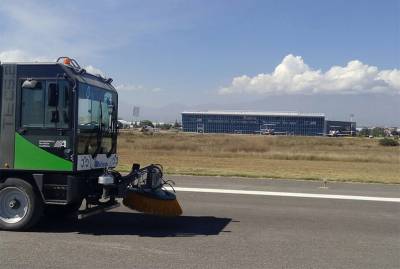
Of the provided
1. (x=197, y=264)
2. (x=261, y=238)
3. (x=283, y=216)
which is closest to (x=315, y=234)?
(x=261, y=238)

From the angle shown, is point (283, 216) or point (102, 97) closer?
point (102, 97)

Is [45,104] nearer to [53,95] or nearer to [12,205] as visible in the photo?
[53,95]

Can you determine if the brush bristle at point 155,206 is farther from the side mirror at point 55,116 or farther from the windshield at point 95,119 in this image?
the side mirror at point 55,116

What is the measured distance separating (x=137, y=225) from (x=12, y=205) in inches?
85.4

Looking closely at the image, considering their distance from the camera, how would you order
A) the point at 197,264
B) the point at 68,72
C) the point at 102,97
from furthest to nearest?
the point at 102,97 < the point at 68,72 < the point at 197,264

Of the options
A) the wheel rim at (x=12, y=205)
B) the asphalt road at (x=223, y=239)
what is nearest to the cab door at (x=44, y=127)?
the wheel rim at (x=12, y=205)

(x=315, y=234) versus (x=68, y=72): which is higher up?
(x=68, y=72)

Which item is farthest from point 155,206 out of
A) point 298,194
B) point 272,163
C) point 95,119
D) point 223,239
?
point 272,163

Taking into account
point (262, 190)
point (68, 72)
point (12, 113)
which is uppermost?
point (68, 72)

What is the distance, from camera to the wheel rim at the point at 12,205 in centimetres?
884

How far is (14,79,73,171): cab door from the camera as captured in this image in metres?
8.59

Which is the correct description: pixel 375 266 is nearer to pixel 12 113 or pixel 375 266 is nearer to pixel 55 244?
pixel 55 244

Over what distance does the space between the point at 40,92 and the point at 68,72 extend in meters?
0.56

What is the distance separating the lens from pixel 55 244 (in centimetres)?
788
